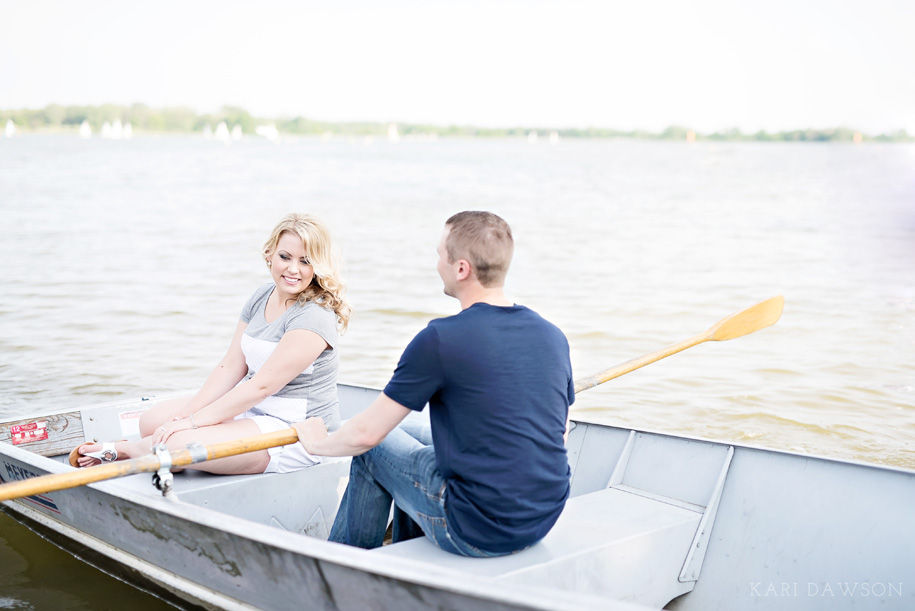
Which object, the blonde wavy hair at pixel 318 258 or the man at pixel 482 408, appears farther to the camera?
the blonde wavy hair at pixel 318 258

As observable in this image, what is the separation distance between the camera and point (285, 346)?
3111mm

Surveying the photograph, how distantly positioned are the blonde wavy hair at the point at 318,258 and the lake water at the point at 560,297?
266 mm

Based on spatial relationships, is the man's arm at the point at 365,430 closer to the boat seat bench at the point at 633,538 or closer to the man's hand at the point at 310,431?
the man's hand at the point at 310,431

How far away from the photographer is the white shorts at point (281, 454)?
3.23 m

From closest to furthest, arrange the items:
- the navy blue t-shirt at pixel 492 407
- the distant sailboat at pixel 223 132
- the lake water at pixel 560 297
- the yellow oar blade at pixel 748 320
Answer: the navy blue t-shirt at pixel 492 407
the yellow oar blade at pixel 748 320
the lake water at pixel 560 297
the distant sailboat at pixel 223 132

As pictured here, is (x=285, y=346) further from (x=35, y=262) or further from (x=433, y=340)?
(x=35, y=262)

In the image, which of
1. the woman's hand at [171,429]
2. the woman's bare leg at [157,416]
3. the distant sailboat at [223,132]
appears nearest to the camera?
the woman's hand at [171,429]

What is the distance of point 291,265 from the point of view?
3.19 meters

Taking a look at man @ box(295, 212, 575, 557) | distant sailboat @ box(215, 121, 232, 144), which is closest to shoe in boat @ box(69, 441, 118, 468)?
man @ box(295, 212, 575, 557)

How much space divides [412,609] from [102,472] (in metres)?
1.12

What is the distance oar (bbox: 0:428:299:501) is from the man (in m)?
0.36

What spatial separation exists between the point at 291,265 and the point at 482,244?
112cm

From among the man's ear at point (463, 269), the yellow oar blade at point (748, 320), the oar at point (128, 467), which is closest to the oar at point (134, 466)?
the oar at point (128, 467)

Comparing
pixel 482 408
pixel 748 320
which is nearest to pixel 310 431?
pixel 482 408
